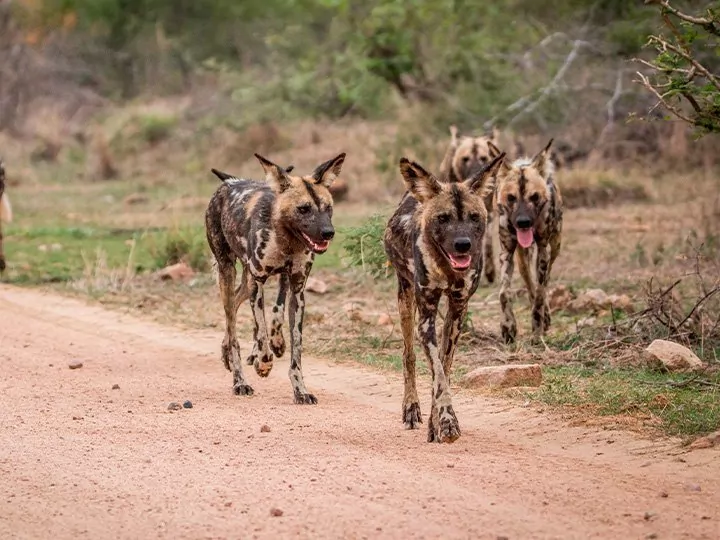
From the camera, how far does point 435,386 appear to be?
662 centimetres

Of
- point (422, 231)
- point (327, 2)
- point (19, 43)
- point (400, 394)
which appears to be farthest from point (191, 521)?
point (19, 43)

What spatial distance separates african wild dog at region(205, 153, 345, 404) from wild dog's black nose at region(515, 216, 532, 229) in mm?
2033

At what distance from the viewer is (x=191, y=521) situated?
16.9 ft

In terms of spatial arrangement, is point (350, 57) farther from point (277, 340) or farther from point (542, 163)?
point (277, 340)

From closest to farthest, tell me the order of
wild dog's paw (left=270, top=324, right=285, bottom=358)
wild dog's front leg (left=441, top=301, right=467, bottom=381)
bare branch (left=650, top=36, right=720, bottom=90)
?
wild dog's front leg (left=441, top=301, right=467, bottom=381)
bare branch (left=650, top=36, right=720, bottom=90)
wild dog's paw (left=270, top=324, right=285, bottom=358)

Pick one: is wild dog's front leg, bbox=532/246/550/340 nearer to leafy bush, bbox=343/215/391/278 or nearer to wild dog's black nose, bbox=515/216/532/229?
wild dog's black nose, bbox=515/216/532/229

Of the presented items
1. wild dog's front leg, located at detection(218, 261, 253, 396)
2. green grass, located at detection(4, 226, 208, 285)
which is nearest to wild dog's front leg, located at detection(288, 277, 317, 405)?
wild dog's front leg, located at detection(218, 261, 253, 396)

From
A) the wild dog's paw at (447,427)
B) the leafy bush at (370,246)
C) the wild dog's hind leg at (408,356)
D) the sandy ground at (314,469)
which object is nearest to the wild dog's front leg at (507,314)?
the leafy bush at (370,246)

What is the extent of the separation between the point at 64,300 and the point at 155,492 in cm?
747

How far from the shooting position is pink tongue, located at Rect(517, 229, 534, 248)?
1002cm

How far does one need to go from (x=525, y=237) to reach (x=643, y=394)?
273 centimetres

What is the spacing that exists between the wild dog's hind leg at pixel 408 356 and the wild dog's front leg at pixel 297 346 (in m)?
0.97

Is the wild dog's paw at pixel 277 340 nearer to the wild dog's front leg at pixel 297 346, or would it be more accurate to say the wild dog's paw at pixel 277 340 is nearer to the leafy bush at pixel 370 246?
the wild dog's front leg at pixel 297 346

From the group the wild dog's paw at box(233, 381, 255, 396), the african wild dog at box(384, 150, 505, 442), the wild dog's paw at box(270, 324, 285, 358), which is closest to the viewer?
the african wild dog at box(384, 150, 505, 442)
